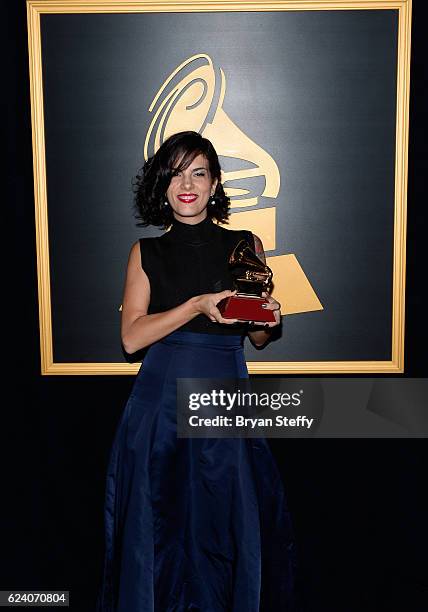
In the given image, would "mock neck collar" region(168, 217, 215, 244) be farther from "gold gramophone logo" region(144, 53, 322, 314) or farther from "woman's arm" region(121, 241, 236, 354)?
"gold gramophone logo" region(144, 53, 322, 314)

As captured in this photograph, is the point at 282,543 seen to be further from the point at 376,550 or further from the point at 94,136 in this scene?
the point at 94,136

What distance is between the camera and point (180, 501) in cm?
195

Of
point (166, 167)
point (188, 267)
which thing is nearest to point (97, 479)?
point (188, 267)

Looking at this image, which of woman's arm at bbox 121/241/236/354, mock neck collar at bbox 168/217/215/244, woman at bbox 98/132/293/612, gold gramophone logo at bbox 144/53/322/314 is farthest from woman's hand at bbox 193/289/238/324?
gold gramophone logo at bbox 144/53/322/314

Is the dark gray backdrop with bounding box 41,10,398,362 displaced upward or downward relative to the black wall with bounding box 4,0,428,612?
upward

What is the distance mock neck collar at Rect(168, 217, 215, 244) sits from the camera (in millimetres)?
1992

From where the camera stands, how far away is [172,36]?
7.82 ft

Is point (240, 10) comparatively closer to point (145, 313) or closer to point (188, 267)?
point (188, 267)

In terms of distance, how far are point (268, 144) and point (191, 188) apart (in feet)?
2.14

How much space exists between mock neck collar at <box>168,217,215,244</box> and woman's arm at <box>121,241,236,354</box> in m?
0.13

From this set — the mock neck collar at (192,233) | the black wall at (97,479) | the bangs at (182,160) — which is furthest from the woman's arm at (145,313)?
the black wall at (97,479)

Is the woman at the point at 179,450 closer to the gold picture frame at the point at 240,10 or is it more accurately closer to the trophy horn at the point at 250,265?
the trophy horn at the point at 250,265

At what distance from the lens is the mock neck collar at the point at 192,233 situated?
1992 millimetres

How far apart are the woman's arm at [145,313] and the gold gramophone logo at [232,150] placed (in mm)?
640
